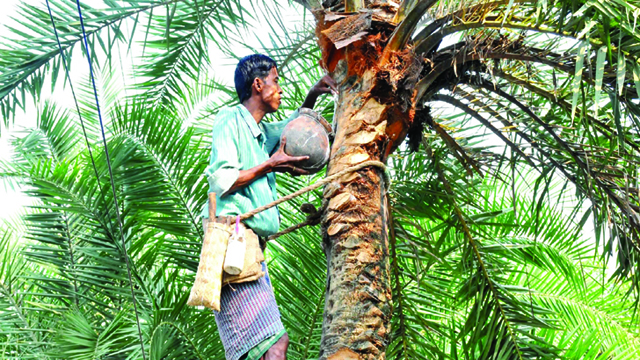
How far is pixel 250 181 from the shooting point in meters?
3.80

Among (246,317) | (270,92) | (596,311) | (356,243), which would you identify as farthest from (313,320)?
(596,311)

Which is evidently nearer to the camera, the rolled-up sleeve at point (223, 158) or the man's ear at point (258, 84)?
the rolled-up sleeve at point (223, 158)

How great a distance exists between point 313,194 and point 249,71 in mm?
2730

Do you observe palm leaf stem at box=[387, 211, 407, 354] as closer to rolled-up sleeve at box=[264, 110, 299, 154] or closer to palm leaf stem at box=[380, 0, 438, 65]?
rolled-up sleeve at box=[264, 110, 299, 154]

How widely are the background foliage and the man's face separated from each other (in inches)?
33.8

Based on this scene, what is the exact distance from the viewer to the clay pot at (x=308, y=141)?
4.00 meters

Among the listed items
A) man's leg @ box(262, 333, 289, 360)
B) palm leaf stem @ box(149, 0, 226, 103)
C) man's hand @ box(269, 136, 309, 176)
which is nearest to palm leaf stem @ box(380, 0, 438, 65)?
man's hand @ box(269, 136, 309, 176)

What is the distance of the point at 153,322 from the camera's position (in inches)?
244

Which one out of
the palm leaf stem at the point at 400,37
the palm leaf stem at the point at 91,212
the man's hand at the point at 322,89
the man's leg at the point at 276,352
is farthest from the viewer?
the palm leaf stem at the point at 91,212

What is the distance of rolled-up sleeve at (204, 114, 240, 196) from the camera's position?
12.2 feet

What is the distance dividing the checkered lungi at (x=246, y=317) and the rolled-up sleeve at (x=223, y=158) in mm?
435

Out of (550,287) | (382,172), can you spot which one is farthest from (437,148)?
Result: (550,287)

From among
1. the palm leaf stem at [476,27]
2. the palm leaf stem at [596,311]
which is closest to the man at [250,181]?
the palm leaf stem at [476,27]

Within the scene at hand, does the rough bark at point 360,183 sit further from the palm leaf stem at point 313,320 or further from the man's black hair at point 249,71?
the palm leaf stem at point 313,320
